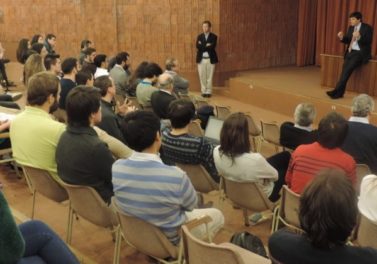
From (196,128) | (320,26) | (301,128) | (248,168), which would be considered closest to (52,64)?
(196,128)

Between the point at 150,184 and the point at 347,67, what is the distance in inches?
229

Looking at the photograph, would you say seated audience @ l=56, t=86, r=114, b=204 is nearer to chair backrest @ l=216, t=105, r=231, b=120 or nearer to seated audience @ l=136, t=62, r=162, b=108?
seated audience @ l=136, t=62, r=162, b=108

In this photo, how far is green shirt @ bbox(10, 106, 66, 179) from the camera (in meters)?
3.49

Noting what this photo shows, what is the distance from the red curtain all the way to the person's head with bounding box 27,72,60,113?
7.76 meters

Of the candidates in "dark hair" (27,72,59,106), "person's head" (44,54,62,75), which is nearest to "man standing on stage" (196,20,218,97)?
"person's head" (44,54,62,75)

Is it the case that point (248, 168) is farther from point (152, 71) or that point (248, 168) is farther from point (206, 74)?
point (206, 74)

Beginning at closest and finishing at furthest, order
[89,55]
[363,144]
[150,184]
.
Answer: [150,184]
[363,144]
[89,55]

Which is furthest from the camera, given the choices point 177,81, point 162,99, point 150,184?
point 177,81

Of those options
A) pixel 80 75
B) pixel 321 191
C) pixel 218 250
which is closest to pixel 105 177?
pixel 218 250

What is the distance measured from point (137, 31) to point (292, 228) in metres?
8.17

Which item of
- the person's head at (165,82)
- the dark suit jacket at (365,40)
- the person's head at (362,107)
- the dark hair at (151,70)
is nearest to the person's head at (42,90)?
the person's head at (165,82)

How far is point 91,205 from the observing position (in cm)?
307

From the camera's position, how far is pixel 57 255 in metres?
2.19

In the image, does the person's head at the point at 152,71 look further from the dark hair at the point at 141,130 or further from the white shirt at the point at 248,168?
the dark hair at the point at 141,130
